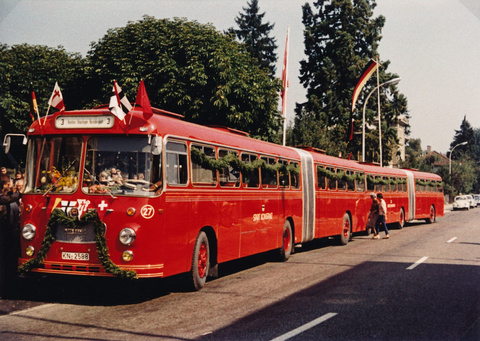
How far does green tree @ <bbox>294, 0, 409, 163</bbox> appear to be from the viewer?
168 ft

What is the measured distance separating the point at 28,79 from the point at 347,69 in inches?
1097

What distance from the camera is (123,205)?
9031 mm

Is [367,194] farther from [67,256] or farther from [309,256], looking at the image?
[67,256]

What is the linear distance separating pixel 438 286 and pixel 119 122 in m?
6.56

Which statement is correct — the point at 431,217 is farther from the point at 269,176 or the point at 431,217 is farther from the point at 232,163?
the point at 232,163

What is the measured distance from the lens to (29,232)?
9422 millimetres

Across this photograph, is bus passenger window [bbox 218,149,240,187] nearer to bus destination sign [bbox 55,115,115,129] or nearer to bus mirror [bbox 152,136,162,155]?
bus mirror [bbox 152,136,162,155]

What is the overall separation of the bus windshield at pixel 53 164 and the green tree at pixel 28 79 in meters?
22.5

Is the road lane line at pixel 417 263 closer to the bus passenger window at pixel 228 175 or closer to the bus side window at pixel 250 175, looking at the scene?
the bus side window at pixel 250 175

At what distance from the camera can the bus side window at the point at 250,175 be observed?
1296 cm

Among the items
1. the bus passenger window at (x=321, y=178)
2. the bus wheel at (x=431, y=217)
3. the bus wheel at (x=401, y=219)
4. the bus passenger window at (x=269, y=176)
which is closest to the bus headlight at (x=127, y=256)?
the bus passenger window at (x=269, y=176)

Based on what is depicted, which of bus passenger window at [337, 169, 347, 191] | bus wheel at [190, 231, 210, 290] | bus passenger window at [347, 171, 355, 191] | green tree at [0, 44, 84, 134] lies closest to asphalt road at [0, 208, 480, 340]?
bus wheel at [190, 231, 210, 290]

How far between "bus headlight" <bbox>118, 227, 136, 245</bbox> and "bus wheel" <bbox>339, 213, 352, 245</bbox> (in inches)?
510

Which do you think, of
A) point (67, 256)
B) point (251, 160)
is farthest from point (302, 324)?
point (251, 160)
